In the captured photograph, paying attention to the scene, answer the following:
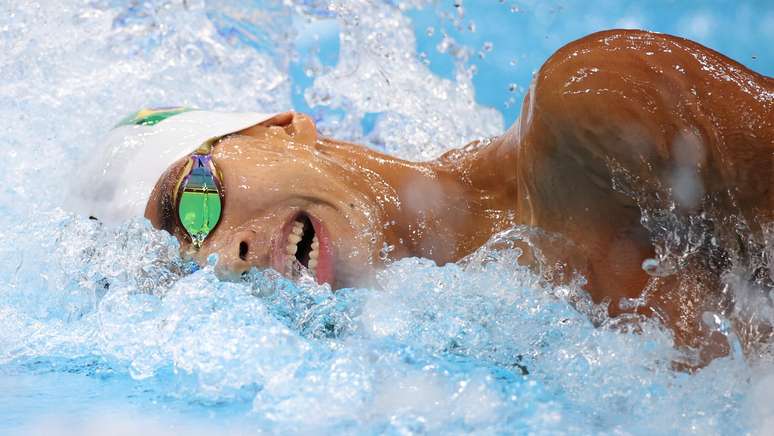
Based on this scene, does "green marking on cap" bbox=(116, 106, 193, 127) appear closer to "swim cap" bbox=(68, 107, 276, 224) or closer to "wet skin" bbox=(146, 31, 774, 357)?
"swim cap" bbox=(68, 107, 276, 224)

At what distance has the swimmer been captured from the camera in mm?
1038

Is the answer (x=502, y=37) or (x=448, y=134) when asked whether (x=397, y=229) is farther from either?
(x=502, y=37)

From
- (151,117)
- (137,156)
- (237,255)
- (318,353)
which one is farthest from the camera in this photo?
(151,117)

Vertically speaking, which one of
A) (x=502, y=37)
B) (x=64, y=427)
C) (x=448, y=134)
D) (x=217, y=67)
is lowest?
(x=64, y=427)

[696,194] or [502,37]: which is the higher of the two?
[502,37]

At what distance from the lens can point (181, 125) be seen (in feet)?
4.87

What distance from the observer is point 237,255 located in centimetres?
129

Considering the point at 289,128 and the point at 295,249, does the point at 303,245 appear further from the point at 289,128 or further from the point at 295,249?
the point at 289,128

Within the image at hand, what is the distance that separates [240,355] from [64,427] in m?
0.24

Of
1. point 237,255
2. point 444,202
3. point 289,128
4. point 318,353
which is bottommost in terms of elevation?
point 318,353

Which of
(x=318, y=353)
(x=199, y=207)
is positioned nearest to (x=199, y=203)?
(x=199, y=207)

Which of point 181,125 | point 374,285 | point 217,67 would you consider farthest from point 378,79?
point 374,285

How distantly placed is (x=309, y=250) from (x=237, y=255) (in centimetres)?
12

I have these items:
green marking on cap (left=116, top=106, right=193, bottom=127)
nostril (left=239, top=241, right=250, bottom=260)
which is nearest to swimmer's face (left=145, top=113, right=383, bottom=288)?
nostril (left=239, top=241, right=250, bottom=260)
